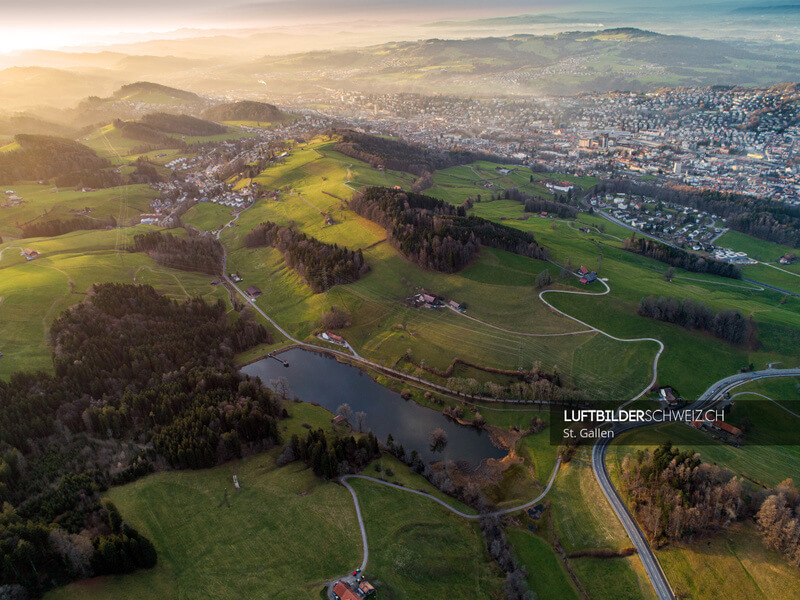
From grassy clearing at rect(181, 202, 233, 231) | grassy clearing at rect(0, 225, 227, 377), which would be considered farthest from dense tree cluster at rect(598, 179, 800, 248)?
grassy clearing at rect(0, 225, 227, 377)

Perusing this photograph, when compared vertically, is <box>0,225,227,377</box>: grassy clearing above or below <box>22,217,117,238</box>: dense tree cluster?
below

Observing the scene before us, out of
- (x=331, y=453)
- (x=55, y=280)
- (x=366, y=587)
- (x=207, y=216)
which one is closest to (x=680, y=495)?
(x=366, y=587)

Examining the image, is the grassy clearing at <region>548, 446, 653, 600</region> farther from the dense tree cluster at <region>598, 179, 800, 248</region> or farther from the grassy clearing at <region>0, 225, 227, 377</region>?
the dense tree cluster at <region>598, 179, 800, 248</region>

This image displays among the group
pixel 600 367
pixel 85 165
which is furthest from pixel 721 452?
pixel 85 165

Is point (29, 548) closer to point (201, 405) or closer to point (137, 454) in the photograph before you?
point (137, 454)

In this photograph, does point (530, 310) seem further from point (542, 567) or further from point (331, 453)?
point (331, 453)

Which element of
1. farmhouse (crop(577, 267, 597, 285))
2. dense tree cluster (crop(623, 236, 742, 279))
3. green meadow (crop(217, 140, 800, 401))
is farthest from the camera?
dense tree cluster (crop(623, 236, 742, 279))

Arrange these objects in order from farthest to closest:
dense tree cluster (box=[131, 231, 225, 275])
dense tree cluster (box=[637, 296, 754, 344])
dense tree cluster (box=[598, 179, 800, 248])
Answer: dense tree cluster (box=[598, 179, 800, 248]), dense tree cluster (box=[131, 231, 225, 275]), dense tree cluster (box=[637, 296, 754, 344])

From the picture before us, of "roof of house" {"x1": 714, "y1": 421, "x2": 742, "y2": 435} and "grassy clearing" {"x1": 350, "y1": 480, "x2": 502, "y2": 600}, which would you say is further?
"roof of house" {"x1": 714, "y1": 421, "x2": 742, "y2": 435}
